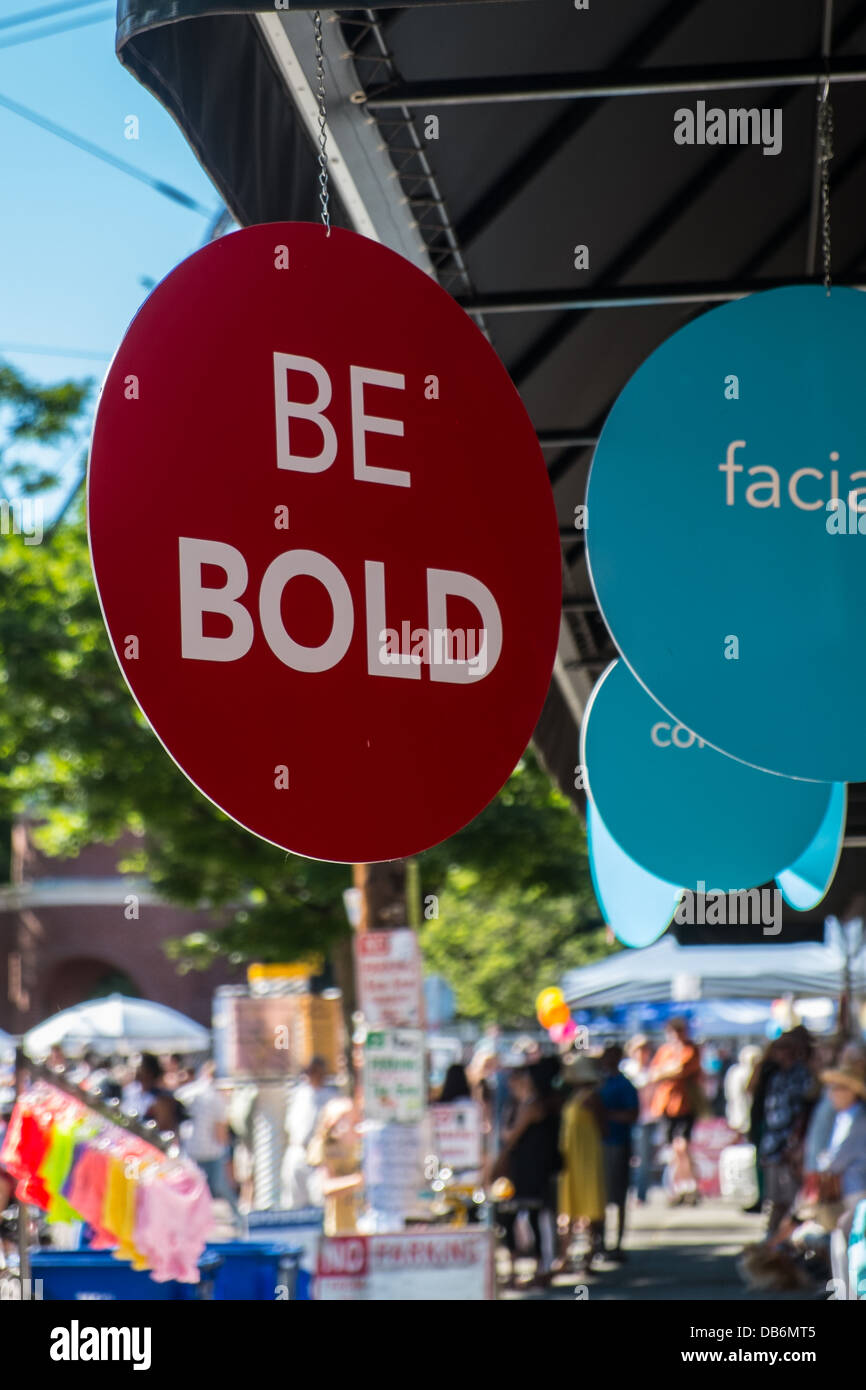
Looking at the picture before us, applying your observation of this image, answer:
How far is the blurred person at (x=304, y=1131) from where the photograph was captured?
44.8 feet

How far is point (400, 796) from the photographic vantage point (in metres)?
2.43

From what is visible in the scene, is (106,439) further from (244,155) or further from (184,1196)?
(184,1196)

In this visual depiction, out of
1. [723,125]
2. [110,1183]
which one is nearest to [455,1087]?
[110,1183]

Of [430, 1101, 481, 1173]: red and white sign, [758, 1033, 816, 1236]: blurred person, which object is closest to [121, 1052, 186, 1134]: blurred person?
[430, 1101, 481, 1173]: red and white sign

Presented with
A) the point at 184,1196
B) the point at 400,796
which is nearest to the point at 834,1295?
the point at 184,1196

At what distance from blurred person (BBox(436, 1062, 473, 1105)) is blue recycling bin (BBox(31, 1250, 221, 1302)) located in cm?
735

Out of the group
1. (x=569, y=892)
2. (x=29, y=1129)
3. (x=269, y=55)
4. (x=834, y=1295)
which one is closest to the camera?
(x=269, y=55)

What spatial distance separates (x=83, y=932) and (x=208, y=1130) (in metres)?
28.1

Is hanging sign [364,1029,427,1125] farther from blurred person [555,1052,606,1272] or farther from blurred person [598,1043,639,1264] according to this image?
blurred person [598,1043,639,1264]

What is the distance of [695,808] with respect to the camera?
436 cm

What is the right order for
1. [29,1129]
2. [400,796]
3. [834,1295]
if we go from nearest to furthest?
[400,796] → [29,1129] → [834,1295]

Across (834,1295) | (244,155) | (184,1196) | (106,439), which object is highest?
(244,155)

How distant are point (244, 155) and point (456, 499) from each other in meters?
1.36

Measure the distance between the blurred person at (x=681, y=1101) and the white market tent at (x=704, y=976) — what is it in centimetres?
312
